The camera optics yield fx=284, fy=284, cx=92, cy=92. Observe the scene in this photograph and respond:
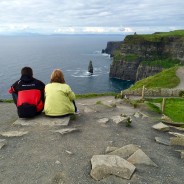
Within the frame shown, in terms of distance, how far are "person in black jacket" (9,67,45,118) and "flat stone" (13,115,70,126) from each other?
1.04 feet

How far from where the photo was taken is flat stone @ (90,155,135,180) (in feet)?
32.9

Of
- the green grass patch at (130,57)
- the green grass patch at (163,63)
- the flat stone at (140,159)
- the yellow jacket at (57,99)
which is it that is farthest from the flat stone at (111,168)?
the green grass patch at (130,57)

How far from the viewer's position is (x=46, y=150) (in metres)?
12.2

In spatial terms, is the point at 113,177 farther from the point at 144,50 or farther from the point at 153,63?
the point at 144,50

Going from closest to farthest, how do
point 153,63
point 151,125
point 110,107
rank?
point 151,125 < point 110,107 < point 153,63

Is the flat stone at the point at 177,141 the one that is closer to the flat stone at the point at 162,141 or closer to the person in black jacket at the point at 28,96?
the flat stone at the point at 162,141

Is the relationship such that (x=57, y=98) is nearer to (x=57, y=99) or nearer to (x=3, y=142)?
(x=57, y=99)

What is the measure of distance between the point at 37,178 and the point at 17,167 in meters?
1.27

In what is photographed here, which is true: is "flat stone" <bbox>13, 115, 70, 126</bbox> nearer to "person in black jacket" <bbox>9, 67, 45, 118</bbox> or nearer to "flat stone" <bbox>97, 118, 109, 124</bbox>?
"person in black jacket" <bbox>9, 67, 45, 118</bbox>

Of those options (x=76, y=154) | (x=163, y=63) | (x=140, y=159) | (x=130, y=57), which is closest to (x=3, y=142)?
(x=76, y=154)

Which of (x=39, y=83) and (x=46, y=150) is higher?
(x=39, y=83)

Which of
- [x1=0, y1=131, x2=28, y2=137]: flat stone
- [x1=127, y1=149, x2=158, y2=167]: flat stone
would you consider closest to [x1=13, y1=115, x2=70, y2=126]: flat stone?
[x1=0, y1=131, x2=28, y2=137]: flat stone

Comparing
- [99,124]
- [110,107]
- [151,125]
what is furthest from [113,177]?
[110,107]

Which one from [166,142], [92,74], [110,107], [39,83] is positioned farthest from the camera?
[92,74]
